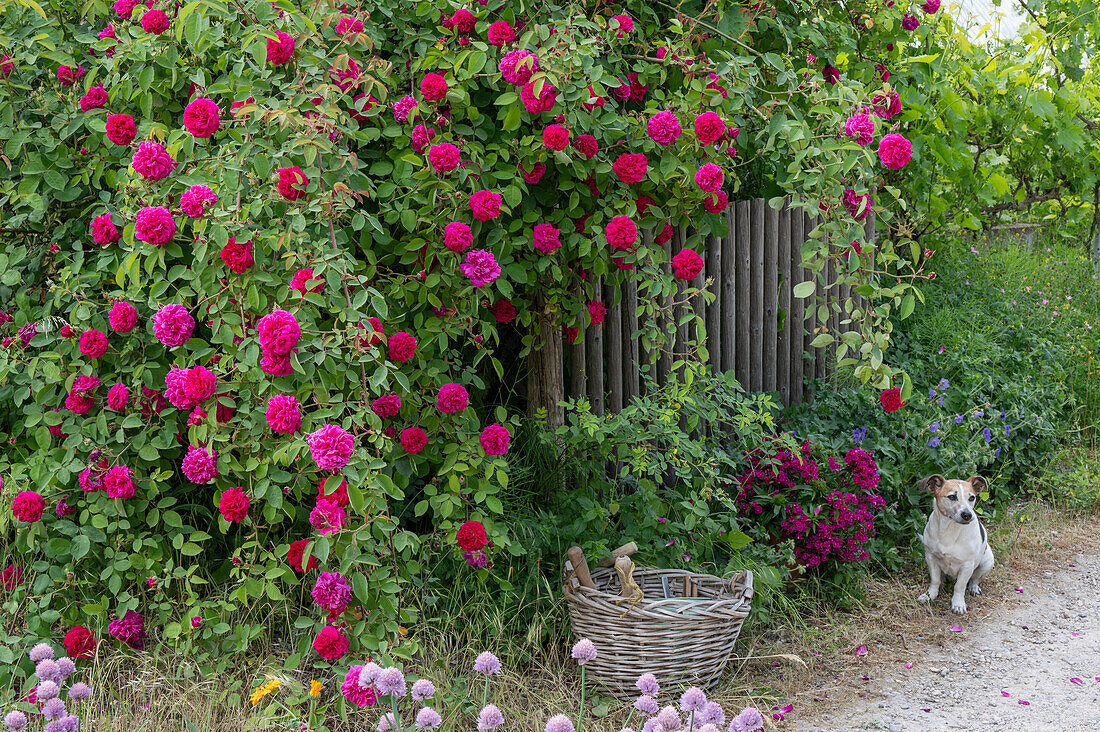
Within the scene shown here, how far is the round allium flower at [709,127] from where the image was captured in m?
2.79

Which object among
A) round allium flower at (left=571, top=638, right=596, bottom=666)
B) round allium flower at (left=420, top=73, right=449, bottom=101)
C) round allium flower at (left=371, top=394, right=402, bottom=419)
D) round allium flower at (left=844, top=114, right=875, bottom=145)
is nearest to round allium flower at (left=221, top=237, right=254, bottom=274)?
round allium flower at (left=371, top=394, right=402, bottom=419)

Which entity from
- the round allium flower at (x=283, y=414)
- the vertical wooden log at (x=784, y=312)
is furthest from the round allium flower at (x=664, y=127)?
the vertical wooden log at (x=784, y=312)

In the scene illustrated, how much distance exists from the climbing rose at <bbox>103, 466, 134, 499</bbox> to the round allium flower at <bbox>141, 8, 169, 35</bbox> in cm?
128

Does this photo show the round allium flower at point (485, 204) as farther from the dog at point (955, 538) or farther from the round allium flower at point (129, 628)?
the dog at point (955, 538)

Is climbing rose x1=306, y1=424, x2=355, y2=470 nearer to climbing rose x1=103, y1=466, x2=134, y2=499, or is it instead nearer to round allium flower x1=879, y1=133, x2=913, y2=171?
climbing rose x1=103, y1=466, x2=134, y2=499

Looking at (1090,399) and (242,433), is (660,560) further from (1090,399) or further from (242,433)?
(1090,399)

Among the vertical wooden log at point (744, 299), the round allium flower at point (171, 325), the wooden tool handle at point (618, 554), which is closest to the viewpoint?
the round allium flower at point (171, 325)

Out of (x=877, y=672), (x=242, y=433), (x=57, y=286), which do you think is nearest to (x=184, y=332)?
(x=242, y=433)

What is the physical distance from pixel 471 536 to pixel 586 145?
128cm

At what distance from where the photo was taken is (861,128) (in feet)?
8.70

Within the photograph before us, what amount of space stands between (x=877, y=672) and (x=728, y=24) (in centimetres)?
249

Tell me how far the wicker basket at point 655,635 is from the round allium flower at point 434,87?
1584 millimetres

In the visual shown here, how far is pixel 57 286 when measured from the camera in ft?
8.96

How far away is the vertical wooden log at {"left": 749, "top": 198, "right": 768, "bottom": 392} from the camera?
181 inches
